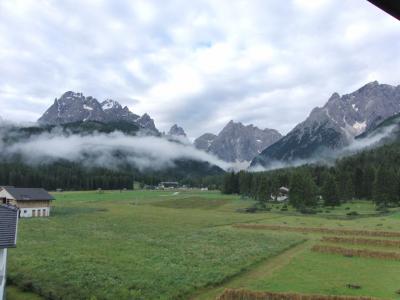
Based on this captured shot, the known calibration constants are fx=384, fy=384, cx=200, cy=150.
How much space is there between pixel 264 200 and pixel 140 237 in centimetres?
8173

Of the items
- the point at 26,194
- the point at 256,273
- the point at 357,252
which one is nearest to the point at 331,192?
the point at 357,252

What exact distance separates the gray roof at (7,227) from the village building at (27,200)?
68.0 metres

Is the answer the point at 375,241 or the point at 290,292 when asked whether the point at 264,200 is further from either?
the point at 290,292

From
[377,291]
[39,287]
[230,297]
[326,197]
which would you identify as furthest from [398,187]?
[39,287]

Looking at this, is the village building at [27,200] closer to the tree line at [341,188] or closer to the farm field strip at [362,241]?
the farm field strip at [362,241]

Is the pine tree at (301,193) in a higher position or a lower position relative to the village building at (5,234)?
higher

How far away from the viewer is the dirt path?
31244 millimetres

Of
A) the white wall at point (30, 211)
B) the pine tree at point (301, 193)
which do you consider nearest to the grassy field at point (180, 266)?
the white wall at point (30, 211)

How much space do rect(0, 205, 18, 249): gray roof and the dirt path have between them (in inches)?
563

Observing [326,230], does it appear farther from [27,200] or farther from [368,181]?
[368,181]

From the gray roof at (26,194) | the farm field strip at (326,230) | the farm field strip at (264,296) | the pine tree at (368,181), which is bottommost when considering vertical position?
the farm field strip at (264,296)

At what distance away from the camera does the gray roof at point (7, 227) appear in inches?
1091

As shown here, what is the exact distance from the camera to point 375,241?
56219 mm

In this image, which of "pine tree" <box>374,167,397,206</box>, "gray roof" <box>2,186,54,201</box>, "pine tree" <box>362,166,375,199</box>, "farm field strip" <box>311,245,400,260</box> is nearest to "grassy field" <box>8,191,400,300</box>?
"farm field strip" <box>311,245,400,260</box>
